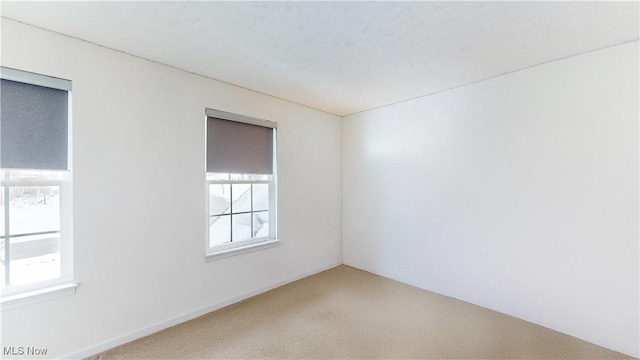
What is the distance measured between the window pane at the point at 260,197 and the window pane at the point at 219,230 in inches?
15.5

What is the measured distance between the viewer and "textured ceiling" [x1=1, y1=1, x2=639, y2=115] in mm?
1637

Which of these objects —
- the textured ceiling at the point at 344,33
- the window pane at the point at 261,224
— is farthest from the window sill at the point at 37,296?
the textured ceiling at the point at 344,33

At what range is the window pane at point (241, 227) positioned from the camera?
3008 mm

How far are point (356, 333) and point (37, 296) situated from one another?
7.70 ft

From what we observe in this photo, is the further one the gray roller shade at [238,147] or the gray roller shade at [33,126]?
the gray roller shade at [238,147]

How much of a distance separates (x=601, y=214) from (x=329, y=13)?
2.60 metres

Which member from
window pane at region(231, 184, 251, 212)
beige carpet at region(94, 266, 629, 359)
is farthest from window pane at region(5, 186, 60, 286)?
window pane at region(231, 184, 251, 212)

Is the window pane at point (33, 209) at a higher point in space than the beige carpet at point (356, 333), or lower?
higher

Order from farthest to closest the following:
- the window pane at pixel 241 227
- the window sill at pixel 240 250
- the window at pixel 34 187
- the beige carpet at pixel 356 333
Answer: the window pane at pixel 241 227
the window sill at pixel 240 250
the beige carpet at pixel 356 333
the window at pixel 34 187

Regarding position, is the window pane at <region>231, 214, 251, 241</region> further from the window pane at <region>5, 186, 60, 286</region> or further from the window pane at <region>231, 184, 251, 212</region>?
the window pane at <region>5, 186, 60, 286</region>

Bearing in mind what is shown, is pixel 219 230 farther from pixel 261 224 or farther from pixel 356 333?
pixel 356 333

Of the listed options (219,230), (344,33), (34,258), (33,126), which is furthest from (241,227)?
(344,33)

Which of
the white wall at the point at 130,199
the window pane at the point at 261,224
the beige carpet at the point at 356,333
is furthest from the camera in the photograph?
the window pane at the point at 261,224

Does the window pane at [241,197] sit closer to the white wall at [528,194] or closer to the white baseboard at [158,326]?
the white baseboard at [158,326]
